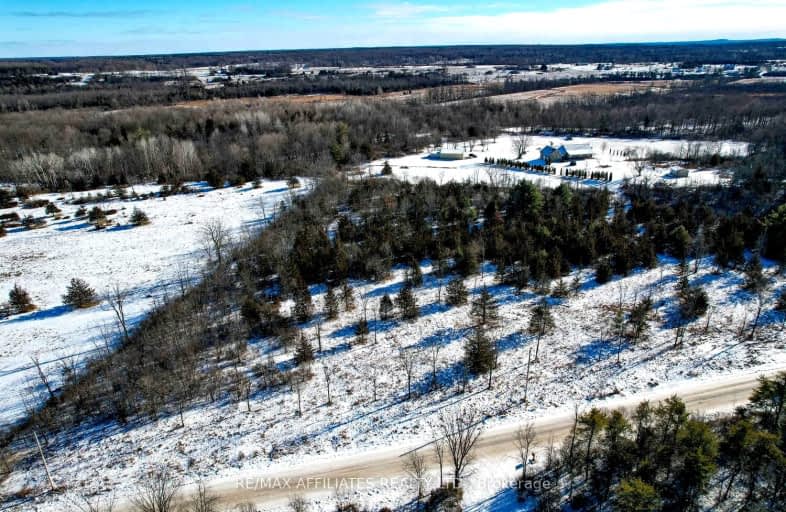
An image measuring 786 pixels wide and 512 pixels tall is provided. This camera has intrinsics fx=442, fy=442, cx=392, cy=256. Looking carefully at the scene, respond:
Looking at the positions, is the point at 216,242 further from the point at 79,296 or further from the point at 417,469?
the point at 417,469

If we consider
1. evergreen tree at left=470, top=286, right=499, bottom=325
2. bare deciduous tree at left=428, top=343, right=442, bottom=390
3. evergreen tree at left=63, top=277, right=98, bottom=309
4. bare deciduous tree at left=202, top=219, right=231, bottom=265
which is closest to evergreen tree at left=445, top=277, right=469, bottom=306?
evergreen tree at left=470, top=286, right=499, bottom=325

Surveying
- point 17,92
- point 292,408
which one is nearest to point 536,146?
point 292,408

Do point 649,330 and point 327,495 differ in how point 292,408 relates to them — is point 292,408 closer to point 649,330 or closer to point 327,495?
point 327,495

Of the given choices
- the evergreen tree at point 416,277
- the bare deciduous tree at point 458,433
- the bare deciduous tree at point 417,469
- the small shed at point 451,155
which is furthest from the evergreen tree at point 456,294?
the small shed at point 451,155

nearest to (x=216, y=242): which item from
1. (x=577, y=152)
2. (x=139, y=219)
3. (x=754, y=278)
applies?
(x=139, y=219)

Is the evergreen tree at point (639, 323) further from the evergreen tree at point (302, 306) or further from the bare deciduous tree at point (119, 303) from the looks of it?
the bare deciduous tree at point (119, 303)

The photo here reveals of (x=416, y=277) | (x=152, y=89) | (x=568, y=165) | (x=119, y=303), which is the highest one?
(x=152, y=89)
